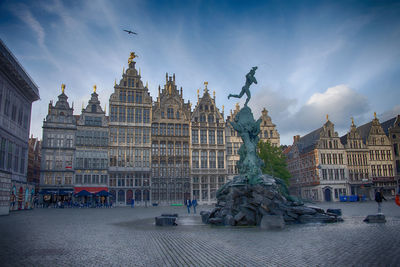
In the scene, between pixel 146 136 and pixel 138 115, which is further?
pixel 138 115

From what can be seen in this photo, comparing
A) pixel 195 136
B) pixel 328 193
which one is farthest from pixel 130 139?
pixel 328 193

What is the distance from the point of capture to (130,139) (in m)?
56.7

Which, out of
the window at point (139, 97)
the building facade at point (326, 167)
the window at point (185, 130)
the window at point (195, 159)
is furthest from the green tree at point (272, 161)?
the window at point (139, 97)

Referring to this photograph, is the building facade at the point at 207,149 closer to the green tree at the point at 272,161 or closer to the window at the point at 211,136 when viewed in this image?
the window at the point at 211,136

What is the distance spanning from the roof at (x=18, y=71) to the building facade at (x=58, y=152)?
12.6m

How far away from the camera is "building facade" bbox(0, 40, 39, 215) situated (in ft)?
104

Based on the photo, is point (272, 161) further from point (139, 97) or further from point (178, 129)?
point (139, 97)

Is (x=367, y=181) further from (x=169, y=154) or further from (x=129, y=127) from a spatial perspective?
(x=129, y=127)

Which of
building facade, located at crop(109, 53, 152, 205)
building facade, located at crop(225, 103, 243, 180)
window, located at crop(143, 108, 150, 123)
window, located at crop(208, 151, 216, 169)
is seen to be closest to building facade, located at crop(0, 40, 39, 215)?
building facade, located at crop(109, 53, 152, 205)

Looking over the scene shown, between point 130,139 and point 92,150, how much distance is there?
22.8 feet

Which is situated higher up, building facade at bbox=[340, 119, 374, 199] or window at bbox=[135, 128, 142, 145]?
window at bbox=[135, 128, 142, 145]

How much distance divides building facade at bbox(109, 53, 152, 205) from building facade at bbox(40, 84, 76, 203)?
6.78m

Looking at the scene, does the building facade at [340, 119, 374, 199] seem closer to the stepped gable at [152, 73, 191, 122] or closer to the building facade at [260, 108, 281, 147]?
the building facade at [260, 108, 281, 147]

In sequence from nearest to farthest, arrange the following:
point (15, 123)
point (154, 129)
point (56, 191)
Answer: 1. point (15, 123)
2. point (56, 191)
3. point (154, 129)
